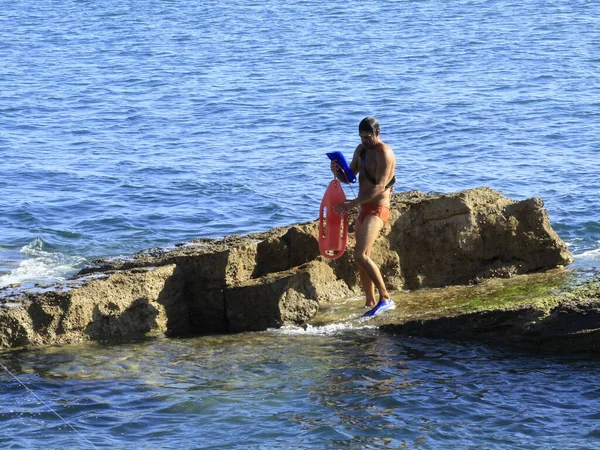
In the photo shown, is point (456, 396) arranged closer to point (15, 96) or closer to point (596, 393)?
point (596, 393)

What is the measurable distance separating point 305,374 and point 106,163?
39.3ft

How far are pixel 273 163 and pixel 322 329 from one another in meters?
9.71

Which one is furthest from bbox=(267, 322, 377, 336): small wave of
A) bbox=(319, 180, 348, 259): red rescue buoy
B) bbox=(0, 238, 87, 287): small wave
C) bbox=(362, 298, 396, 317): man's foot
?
bbox=(0, 238, 87, 287): small wave

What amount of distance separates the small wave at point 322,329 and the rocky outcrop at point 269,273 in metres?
0.10

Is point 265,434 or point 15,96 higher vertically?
point 15,96

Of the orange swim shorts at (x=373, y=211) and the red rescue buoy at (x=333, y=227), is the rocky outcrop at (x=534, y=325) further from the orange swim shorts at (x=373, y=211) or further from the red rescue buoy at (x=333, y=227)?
the orange swim shorts at (x=373, y=211)

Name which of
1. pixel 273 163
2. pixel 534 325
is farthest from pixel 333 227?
pixel 273 163

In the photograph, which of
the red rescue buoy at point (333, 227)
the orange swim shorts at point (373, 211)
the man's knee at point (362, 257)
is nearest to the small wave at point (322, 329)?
the man's knee at point (362, 257)

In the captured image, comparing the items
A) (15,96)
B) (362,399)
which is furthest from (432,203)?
(15,96)

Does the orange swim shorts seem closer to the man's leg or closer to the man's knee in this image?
the man's leg

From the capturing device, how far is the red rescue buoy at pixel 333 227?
32.6ft

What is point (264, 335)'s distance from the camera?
9617 millimetres

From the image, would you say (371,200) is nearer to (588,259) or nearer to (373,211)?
(373,211)

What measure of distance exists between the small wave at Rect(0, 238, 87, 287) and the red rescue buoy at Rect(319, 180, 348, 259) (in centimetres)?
409
